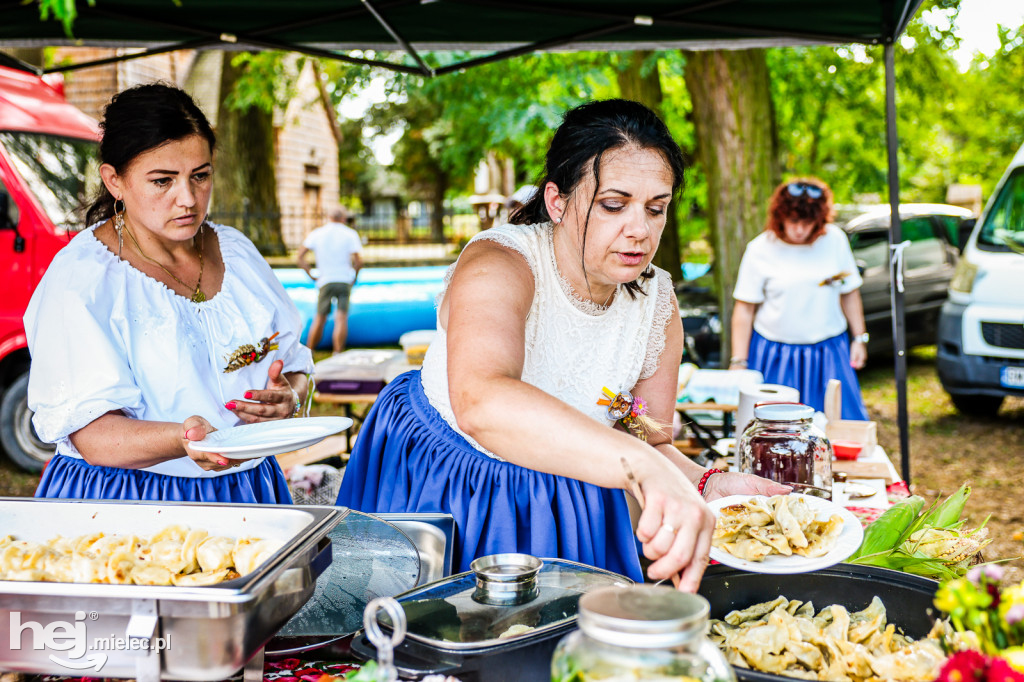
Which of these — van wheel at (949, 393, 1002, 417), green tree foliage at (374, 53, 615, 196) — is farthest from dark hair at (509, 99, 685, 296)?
van wheel at (949, 393, 1002, 417)

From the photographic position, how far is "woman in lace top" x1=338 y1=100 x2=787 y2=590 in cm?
135

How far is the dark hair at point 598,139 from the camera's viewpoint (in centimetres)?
160

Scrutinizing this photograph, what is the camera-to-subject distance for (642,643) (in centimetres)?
79

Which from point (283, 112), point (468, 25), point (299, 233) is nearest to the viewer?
point (468, 25)

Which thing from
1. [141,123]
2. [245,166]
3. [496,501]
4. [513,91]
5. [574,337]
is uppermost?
[513,91]

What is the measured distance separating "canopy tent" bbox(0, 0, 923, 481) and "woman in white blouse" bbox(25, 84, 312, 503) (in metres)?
1.29

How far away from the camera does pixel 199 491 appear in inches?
79.4

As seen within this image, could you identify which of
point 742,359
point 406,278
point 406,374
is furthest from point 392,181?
point 406,374

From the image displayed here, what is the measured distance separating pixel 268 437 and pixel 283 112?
1152 centimetres

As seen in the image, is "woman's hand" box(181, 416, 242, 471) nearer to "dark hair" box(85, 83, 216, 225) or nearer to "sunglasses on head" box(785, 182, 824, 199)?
"dark hair" box(85, 83, 216, 225)

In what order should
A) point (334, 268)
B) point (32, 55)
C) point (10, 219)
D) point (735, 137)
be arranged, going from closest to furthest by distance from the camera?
point (10, 219) < point (735, 137) < point (32, 55) < point (334, 268)

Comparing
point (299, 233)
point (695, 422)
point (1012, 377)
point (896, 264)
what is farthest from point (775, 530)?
point (299, 233)

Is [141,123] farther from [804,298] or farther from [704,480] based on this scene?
[804,298]

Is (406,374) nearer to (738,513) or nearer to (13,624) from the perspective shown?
(738,513)
